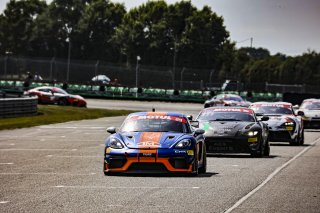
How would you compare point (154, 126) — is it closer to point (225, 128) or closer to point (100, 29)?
point (225, 128)

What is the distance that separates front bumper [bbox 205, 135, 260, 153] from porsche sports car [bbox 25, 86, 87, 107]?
37.2 meters

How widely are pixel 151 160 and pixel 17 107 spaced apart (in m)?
28.4

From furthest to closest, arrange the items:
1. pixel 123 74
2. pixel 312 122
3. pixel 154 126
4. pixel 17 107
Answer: pixel 123 74, pixel 17 107, pixel 312 122, pixel 154 126

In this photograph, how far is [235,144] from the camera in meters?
22.9

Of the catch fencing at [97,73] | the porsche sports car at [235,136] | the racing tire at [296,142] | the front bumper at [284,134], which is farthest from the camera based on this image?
the catch fencing at [97,73]

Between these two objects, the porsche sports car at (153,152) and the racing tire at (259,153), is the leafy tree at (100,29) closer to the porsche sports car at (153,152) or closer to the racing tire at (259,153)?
the racing tire at (259,153)

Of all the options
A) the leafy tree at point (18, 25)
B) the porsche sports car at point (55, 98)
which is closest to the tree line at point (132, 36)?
the leafy tree at point (18, 25)

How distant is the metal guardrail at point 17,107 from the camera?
42.6 m

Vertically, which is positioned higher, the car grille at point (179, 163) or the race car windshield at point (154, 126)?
the race car windshield at point (154, 126)

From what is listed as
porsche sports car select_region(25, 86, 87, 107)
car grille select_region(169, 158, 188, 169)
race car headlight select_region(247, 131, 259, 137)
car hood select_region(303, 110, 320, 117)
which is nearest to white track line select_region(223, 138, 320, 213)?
race car headlight select_region(247, 131, 259, 137)

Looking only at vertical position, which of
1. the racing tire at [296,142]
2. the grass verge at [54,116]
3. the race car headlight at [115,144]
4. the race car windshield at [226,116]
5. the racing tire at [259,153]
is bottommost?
the grass verge at [54,116]

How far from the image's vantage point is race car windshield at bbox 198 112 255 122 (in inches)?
940

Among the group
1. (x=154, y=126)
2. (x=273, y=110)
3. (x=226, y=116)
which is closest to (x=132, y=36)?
(x=273, y=110)

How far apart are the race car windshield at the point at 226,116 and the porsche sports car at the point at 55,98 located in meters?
Answer: 35.9
